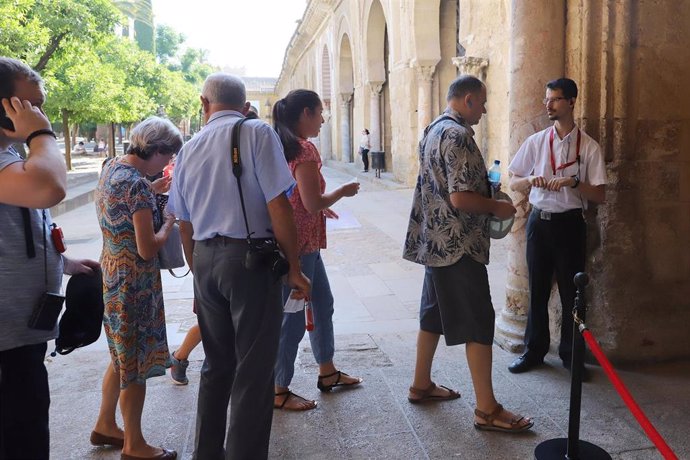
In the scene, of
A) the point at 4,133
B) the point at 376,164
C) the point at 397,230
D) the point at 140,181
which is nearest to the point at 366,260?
the point at 397,230

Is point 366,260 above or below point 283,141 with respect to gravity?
below

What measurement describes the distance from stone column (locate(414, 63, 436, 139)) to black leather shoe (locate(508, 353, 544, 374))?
11664 mm

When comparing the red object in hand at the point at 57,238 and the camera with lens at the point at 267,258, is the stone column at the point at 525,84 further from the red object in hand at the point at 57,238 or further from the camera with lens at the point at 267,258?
the red object in hand at the point at 57,238

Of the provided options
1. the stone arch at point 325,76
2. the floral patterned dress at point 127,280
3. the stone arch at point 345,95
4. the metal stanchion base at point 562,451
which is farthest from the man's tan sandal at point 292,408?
the stone arch at point 325,76

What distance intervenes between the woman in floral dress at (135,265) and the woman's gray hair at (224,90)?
1.17 ft

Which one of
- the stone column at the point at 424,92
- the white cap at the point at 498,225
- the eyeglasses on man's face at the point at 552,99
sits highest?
the stone column at the point at 424,92

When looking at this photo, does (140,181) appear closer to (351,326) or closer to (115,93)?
(351,326)

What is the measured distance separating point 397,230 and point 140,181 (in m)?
7.70

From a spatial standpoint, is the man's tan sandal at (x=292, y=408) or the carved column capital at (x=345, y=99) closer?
the man's tan sandal at (x=292, y=408)

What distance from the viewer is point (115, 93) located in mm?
23391

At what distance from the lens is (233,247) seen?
259 centimetres

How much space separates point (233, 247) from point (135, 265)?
61 cm

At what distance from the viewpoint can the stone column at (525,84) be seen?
4172 millimetres

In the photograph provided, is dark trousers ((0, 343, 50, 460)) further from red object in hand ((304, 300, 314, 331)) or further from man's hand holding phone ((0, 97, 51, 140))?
red object in hand ((304, 300, 314, 331))
